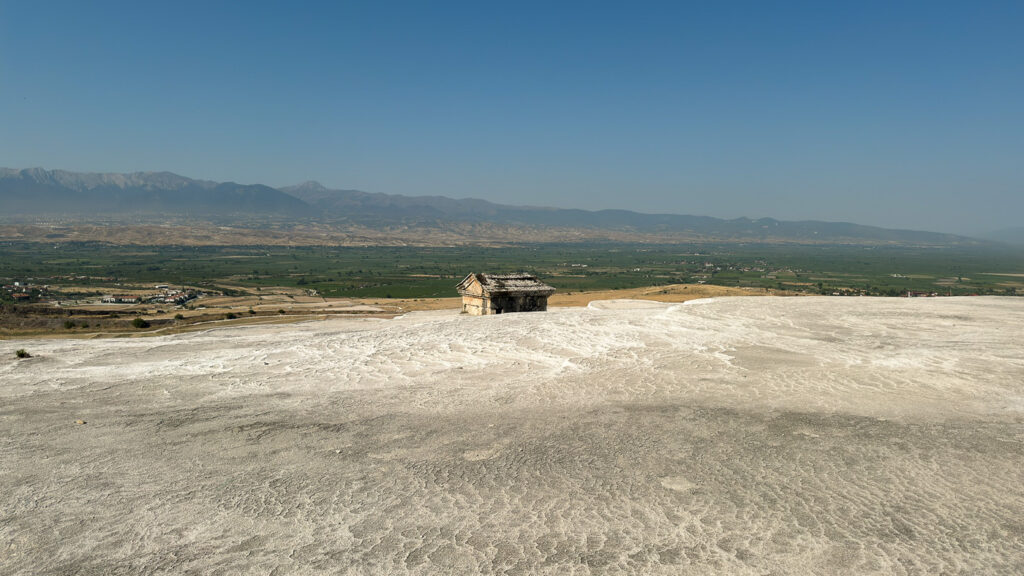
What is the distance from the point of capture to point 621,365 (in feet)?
49.7

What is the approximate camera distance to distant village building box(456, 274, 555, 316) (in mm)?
27203

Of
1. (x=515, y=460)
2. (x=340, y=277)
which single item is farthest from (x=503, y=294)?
(x=340, y=277)

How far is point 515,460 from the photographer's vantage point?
9.13 metres

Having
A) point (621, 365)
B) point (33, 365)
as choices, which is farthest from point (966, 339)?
point (33, 365)

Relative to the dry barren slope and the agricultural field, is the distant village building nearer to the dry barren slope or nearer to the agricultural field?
the dry barren slope

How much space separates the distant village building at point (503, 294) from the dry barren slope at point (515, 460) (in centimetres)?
1012

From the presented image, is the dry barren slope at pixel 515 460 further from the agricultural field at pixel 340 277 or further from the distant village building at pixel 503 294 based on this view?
the agricultural field at pixel 340 277

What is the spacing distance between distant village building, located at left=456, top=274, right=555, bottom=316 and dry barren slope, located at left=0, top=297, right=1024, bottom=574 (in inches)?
399

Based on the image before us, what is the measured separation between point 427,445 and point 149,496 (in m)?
3.74

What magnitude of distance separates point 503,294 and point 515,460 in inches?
719

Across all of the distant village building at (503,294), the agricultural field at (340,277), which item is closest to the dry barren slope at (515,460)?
the distant village building at (503,294)

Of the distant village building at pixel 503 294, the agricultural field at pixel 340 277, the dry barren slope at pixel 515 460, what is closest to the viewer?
the dry barren slope at pixel 515 460

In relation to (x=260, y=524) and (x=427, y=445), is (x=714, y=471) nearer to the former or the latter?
(x=427, y=445)

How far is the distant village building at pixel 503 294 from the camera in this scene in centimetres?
2720
